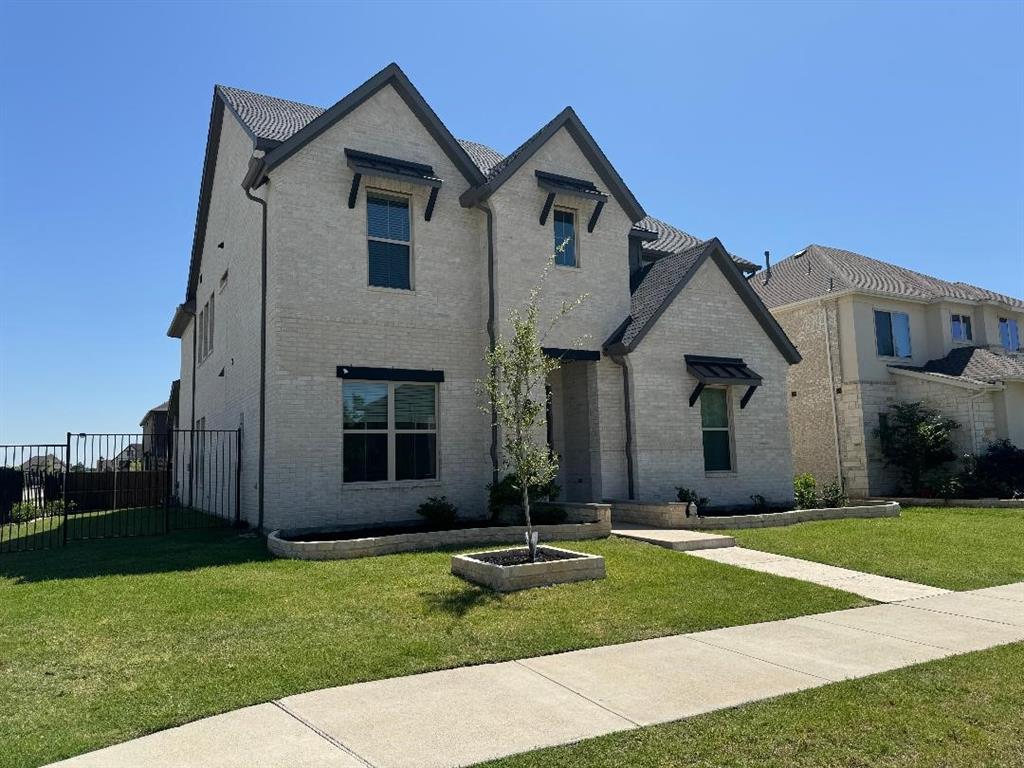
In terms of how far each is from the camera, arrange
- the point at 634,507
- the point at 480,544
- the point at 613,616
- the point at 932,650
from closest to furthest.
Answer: the point at 932,650 → the point at 613,616 → the point at 480,544 → the point at 634,507

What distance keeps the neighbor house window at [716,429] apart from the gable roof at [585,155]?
4851 millimetres

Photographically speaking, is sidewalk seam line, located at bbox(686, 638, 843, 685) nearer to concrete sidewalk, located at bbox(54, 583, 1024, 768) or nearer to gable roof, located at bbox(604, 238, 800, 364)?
concrete sidewalk, located at bbox(54, 583, 1024, 768)

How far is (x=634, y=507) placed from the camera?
49.2 ft

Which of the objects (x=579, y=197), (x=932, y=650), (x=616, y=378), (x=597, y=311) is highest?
(x=579, y=197)

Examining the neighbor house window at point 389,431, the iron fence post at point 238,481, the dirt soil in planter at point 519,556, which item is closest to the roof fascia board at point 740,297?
the neighbor house window at point 389,431

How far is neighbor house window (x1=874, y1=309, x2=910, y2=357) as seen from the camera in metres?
24.5

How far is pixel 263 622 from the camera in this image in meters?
Result: 7.28

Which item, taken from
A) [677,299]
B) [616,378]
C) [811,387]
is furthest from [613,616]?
[811,387]

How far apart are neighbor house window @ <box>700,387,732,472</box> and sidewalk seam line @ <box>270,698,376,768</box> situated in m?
13.6

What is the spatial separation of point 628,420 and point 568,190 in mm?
5441

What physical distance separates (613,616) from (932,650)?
3.01m

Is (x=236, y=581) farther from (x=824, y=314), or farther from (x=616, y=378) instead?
(x=824, y=314)

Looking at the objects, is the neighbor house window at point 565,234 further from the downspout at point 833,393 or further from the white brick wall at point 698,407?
the downspout at point 833,393

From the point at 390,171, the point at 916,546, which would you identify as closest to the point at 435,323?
the point at 390,171
